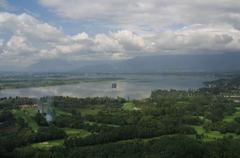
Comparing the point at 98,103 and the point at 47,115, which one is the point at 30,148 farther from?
the point at 98,103

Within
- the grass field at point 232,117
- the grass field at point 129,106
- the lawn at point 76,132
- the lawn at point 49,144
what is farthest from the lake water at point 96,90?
the lawn at point 49,144

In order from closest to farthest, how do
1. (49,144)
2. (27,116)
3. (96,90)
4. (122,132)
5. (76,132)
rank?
(49,144)
(122,132)
(76,132)
(27,116)
(96,90)

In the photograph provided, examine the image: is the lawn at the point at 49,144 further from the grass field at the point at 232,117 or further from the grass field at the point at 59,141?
the grass field at the point at 232,117

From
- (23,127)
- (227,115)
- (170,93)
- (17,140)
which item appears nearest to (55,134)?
(17,140)

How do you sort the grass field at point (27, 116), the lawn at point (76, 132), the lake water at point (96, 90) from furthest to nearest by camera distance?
the lake water at point (96, 90), the grass field at point (27, 116), the lawn at point (76, 132)

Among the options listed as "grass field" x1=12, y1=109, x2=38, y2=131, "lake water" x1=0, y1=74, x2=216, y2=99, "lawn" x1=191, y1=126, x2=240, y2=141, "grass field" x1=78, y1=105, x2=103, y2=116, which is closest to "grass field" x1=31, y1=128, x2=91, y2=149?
"grass field" x1=12, y1=109, x2=38, y2=131

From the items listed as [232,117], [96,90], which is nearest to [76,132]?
[232,117]

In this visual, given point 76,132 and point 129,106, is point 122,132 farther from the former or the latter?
point 129,106

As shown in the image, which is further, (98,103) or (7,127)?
(98,103)
